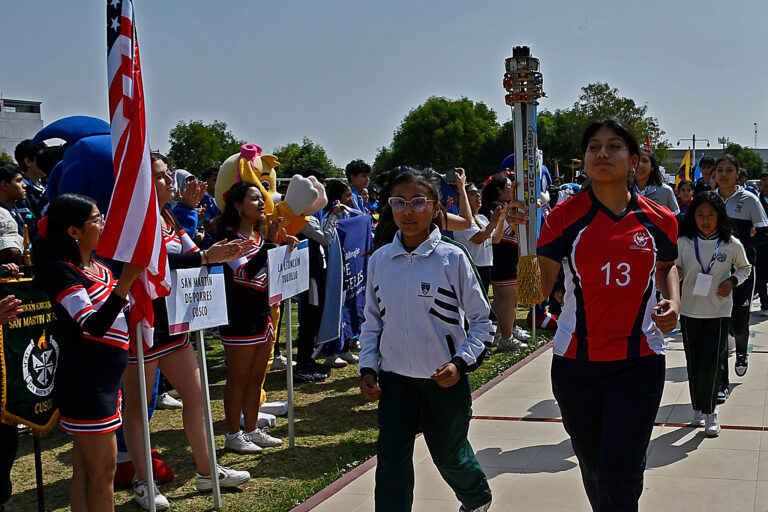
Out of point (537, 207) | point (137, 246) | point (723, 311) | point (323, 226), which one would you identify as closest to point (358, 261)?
point (323, 226)

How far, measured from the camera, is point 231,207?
582 centimetres

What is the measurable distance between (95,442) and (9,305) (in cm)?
85

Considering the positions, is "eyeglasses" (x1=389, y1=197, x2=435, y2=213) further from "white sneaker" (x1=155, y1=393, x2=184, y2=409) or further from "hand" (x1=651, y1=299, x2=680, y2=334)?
"white sneaker" (x1=155, y1=393, x2=184, y2=409)

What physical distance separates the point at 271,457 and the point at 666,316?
338cm

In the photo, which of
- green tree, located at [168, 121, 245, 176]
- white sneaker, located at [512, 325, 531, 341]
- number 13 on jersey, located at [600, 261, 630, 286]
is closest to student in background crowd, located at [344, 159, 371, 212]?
white sneaker, located at [512, 325, 531, 341]

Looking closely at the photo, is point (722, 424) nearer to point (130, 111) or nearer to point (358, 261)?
point (358, 261)

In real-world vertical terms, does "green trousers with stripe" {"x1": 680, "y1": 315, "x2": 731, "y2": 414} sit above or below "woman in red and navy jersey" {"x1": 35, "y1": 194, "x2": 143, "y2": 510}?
below

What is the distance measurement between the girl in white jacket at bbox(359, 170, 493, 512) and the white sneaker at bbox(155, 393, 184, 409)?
13.2 feet

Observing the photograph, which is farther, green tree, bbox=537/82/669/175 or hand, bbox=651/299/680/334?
green tree, bbox=537/82/669/175

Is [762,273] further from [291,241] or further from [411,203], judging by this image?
[411,203]

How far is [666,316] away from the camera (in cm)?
352

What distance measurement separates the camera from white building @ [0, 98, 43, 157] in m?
106

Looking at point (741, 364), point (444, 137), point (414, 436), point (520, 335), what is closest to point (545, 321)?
point (520, 335)

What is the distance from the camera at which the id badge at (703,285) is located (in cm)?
608
